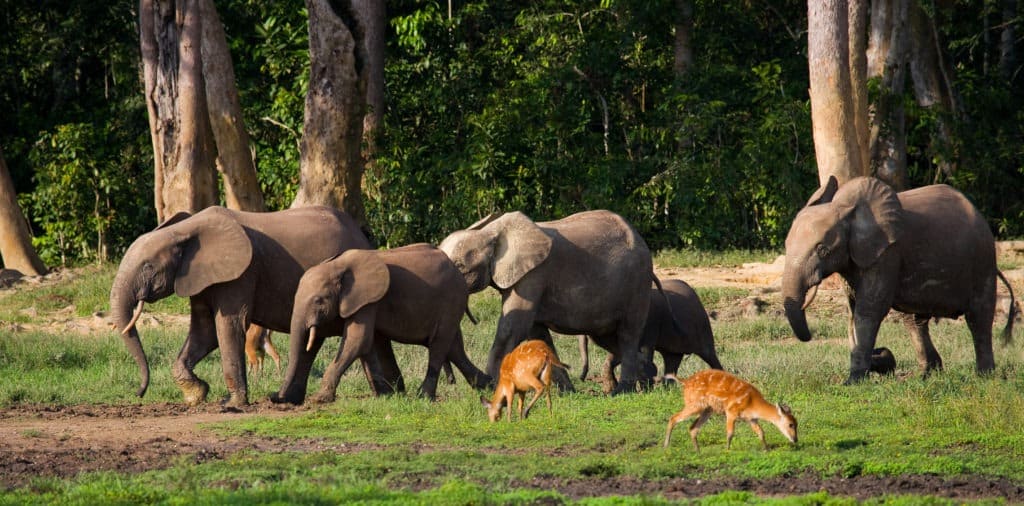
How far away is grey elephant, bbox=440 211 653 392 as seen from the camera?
13.1 metres

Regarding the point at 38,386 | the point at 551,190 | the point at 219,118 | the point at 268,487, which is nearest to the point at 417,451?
the point at 268,487

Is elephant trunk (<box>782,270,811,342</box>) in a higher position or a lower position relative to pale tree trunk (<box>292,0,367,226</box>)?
lower

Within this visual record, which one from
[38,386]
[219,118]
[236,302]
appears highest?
[219,118]

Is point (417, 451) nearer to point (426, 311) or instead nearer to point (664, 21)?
point (426, 311)

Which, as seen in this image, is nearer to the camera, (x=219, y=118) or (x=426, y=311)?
(x=426, y=311)

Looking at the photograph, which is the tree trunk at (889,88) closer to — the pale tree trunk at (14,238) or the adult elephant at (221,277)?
the adult elephant at (221,277)

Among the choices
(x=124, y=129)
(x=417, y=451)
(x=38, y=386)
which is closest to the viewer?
(x=417, y=451)

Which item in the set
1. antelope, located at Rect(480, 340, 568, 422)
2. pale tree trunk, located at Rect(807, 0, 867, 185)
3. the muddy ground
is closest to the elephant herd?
the muddy ground

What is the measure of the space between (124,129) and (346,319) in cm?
1788

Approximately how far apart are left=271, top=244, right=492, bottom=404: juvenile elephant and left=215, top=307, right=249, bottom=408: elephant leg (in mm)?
308

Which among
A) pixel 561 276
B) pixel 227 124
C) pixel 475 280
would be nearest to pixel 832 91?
pixel 561 276

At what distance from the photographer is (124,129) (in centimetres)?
2906

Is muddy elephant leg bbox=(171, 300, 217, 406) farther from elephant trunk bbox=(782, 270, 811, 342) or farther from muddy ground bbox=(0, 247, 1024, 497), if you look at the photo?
elephant trunk bbox=(782, 270, 811, 342)

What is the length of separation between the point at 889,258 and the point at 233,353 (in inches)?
232
